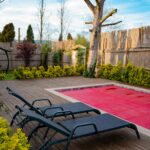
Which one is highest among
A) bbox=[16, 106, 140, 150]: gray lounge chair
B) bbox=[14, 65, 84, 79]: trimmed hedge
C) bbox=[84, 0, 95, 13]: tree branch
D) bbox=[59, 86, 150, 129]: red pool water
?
bbox=[84, 0, 95, 13]: tree branch

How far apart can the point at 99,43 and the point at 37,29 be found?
17379mm

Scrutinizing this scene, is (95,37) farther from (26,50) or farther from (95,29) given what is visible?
(26,50)

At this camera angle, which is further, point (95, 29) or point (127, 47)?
point (95, 29)

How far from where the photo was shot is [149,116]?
6.60 m

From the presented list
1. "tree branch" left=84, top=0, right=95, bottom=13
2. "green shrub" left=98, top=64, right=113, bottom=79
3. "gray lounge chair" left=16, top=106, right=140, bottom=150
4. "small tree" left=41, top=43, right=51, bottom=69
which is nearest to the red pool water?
"gray lounge chair" left=16, top=106, right=140, bottom=150

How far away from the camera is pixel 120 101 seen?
8469 millimetres

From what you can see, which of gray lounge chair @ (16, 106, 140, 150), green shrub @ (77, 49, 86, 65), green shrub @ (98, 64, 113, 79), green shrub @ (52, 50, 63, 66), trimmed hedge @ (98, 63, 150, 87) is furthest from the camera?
green shrub @ (52, 50, 63, 66)

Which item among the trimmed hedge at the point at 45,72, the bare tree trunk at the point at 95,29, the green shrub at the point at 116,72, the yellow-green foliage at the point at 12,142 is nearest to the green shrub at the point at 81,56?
the trimmed hedge at the point at 45,72

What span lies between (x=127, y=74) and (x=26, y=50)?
865cm

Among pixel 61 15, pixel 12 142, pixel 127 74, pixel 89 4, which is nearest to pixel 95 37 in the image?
pixel 89 4

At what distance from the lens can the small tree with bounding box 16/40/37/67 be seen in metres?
17.5

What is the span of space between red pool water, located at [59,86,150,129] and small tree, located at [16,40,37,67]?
26.9ft

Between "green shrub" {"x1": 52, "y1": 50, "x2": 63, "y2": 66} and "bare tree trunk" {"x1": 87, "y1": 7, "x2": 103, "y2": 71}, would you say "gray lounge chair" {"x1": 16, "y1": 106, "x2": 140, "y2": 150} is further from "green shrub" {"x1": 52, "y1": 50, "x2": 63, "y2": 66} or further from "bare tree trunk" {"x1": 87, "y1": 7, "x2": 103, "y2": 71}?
"green shrub" {"x1": 52, "y1": 50, "x2": 63, "y2": 66}

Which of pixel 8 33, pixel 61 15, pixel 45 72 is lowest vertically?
pixel 45 72
